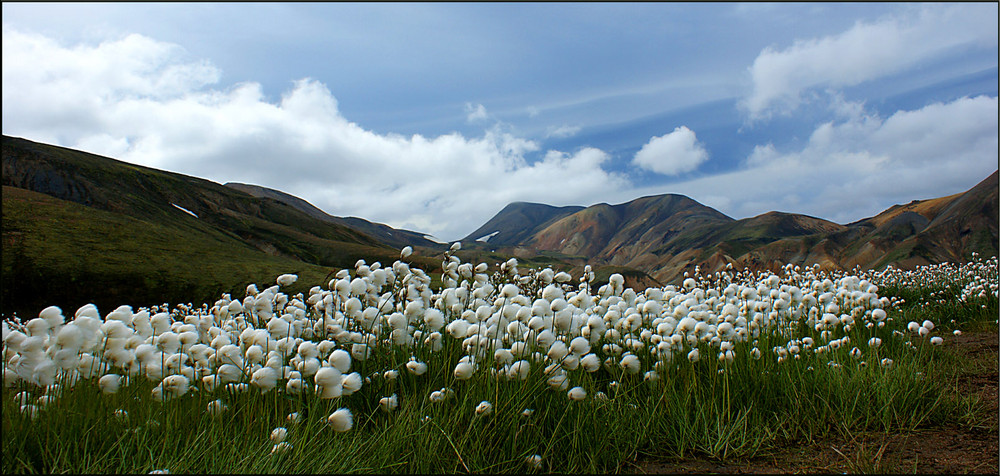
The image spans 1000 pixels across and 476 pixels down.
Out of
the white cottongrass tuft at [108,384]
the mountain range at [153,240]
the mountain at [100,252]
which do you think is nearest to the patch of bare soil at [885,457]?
the white cottongrass tuft at [108,384]

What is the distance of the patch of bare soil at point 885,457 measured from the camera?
3137 mm

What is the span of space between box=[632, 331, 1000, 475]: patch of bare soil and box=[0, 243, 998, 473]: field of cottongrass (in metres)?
0.12

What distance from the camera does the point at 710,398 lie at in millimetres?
4043

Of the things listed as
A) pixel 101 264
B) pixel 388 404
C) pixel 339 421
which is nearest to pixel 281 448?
pixel 339 421

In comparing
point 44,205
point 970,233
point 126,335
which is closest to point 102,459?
point 126,335

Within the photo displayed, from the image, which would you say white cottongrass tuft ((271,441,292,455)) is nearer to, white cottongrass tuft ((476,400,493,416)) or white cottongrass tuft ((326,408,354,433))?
white cottongrass tuft ((326,408,354,433))

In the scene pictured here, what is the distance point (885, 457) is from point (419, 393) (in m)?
3.23

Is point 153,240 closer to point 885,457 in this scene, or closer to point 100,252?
point 100,252

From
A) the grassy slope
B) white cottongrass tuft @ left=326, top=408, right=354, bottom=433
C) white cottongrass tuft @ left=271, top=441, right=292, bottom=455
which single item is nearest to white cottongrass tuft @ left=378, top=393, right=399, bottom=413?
white cottongrass tuft @ left=326, top=408, right=354, bottom=433

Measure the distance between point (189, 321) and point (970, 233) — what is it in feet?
215

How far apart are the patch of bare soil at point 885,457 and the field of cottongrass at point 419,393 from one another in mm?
125

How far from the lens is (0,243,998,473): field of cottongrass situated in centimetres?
282

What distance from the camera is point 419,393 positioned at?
3.73m

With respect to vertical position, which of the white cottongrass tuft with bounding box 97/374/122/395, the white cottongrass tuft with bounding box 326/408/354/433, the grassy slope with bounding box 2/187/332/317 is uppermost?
the grassy slope with bounding box 2/187/332/317
